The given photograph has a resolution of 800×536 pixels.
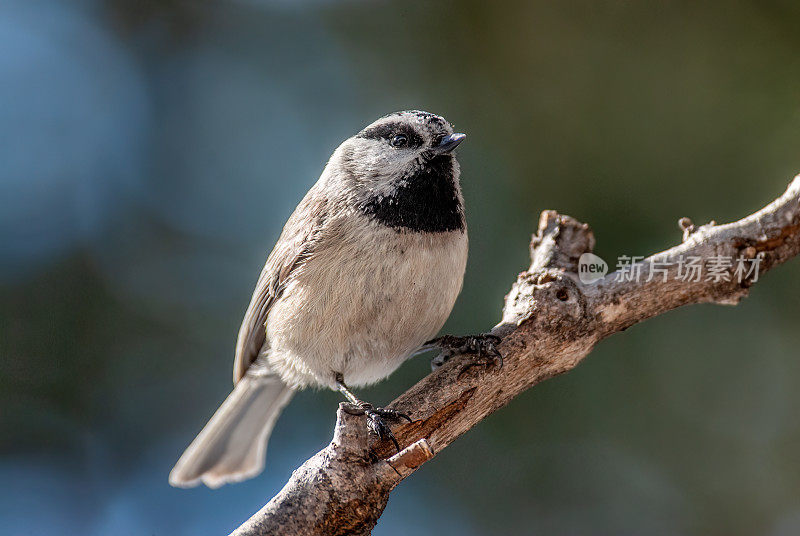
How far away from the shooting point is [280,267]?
117 inches

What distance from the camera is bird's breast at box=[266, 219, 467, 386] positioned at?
8.36ft

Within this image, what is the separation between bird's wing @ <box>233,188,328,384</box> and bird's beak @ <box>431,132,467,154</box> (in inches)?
21.0

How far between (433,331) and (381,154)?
2.50ft

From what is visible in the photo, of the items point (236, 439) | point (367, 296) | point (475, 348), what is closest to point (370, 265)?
point (367, 296)

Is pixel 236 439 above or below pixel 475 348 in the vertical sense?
above

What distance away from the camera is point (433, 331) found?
2766mm

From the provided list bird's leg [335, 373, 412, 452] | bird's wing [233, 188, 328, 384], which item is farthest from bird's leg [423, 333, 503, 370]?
bird's wing [233, 188, 328, 384]

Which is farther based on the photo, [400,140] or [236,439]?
[236,439]

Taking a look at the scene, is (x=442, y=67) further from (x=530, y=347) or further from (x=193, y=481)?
(x=193, y=481)

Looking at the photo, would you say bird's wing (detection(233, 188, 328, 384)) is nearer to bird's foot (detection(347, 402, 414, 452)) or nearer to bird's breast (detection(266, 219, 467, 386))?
bird's breast (detection(266, 219, 467, 386))

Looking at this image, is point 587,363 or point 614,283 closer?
point 614,283

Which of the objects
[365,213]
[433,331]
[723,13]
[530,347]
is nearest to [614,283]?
[530,347]

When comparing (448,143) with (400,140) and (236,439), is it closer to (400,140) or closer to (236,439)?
(400,140)

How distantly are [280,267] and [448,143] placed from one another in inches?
36.1
